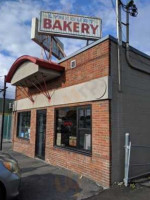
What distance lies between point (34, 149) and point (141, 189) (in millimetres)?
5797

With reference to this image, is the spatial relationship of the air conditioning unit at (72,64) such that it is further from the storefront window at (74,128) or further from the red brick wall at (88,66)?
→ the storefront window at (74,128)

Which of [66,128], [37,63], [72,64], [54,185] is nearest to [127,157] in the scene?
[54,185]

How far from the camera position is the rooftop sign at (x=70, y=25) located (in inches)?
376

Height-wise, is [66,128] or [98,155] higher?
[66,128]

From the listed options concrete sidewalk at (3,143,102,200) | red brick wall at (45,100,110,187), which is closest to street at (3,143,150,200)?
concrete sidewalk at (3,143,102,200)

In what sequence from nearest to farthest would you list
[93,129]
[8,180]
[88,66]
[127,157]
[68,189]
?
[8,180], [68,189], [127,157], [93,129], [88,66]

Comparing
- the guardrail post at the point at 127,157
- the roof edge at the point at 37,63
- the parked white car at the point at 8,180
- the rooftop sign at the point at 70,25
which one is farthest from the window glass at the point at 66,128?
the rooftop sign at the point at 70,25

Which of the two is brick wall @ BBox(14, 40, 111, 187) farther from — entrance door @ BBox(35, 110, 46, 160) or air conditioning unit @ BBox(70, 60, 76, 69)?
entrance door @ BBox(35, 110, 46, 160)

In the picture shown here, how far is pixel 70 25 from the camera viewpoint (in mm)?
9766

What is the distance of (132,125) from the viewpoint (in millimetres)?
6953

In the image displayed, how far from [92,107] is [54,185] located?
2.59 m

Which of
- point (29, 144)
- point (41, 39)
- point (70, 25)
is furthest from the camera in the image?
point (41, 39)

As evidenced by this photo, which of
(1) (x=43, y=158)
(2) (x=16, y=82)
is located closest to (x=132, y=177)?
(1) (x=43, y=158)

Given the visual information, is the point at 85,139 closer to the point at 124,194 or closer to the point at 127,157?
the point at 127,157
